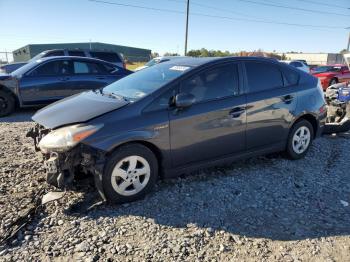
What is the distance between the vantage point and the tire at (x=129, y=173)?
148 inches

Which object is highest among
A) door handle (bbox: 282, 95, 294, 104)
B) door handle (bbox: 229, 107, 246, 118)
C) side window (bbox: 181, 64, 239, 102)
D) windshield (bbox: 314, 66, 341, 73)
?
side window (bbox: 181, 64, 239, 102)

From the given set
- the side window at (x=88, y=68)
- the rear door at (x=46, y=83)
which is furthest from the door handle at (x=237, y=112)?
the side window at (x=88, y=68)

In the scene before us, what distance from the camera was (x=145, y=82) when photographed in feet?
15.2

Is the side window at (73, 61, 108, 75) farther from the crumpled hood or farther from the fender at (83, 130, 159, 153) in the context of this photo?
the fender at (83, 130, 159, 153)

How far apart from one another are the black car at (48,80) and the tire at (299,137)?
6132mm

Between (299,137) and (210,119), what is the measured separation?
1.92 m

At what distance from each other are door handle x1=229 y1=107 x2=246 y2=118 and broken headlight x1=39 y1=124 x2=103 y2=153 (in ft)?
5.88

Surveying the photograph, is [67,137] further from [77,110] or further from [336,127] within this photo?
[336,127]

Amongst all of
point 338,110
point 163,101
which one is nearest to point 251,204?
point 163,101

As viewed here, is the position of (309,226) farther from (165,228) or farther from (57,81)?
(57,81)

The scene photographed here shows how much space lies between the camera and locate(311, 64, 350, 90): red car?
17891 millimetres

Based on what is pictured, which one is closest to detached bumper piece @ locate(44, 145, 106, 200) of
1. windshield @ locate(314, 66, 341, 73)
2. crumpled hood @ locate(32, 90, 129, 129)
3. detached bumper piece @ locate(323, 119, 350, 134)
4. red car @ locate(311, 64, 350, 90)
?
crumpled hood @ locate(32, 90, 129, 129)

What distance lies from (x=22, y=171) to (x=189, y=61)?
279 cm

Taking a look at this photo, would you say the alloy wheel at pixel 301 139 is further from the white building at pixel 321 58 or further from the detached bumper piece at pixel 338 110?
the white building at pixel 321 58
